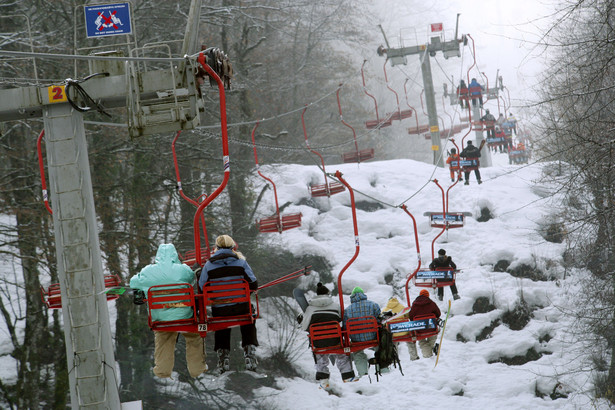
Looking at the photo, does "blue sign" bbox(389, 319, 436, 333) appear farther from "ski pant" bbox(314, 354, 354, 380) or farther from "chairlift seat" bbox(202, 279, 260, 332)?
"chairlift seat" bbox(202, 279, 260, 332)

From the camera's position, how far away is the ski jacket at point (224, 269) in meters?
7.61

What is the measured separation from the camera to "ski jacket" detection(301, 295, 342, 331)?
9991mm

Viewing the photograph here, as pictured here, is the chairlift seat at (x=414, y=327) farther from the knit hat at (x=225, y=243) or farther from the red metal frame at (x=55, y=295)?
the red metal frame at (x=55, y=295)

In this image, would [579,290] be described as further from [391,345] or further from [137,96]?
[137,96]

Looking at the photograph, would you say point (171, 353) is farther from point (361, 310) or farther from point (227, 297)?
point (361, 310)

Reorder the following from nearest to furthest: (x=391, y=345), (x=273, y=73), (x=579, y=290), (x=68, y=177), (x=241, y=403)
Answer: (x=68, y=177), (x=391, y=345), (x=241, y=403), (x=579, y=290), (x=273, y=73)

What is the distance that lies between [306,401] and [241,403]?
180 centimetres

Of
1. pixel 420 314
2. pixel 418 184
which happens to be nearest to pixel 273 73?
pixel 418 184

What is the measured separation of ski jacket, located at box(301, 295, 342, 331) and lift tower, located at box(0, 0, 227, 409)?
331 centimetres

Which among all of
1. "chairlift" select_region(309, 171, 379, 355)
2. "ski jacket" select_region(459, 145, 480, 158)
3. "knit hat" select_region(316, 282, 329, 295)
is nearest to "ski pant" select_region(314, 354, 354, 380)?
"chairlift" select_region(309, 171, 379, 355)

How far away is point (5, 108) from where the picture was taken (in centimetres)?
755

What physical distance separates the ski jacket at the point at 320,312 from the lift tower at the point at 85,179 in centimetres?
331

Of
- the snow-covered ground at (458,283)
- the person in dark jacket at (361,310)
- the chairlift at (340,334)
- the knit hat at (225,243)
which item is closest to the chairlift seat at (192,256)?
the knit hat at (225,243)

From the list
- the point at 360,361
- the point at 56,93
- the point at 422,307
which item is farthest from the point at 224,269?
the point at 422,307
